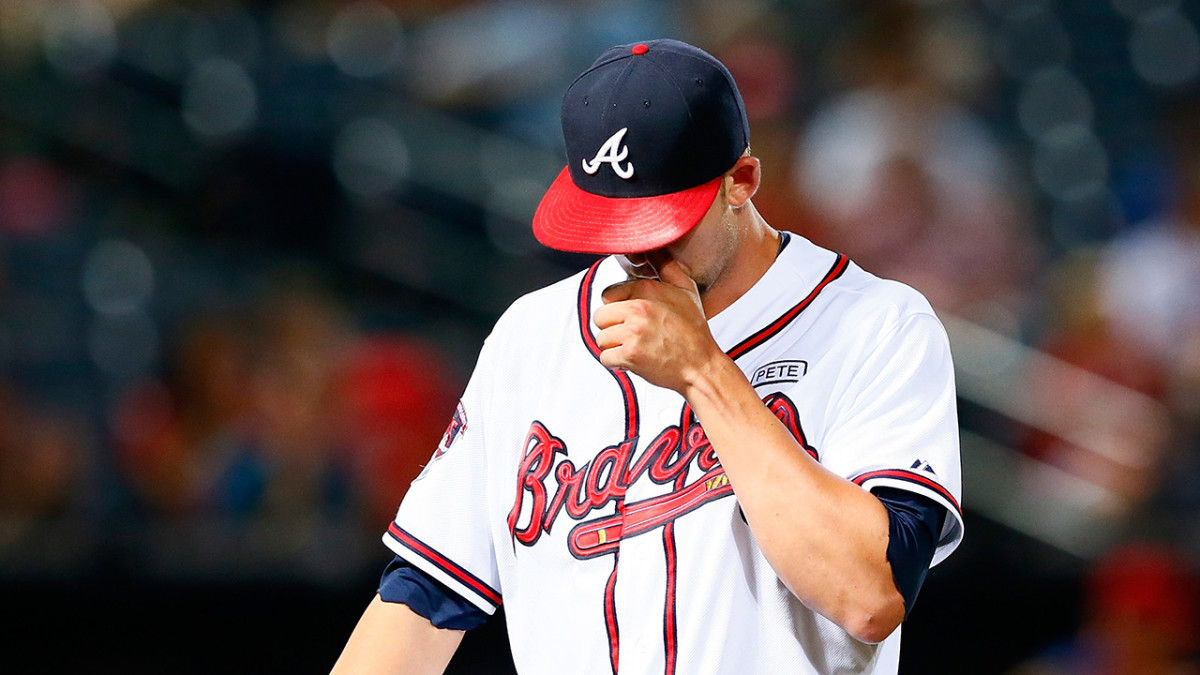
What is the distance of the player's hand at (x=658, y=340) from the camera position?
1540 millimetres

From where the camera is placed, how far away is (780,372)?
1722 mm

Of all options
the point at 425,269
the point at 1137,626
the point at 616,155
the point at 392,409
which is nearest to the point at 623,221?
the point at 616,155

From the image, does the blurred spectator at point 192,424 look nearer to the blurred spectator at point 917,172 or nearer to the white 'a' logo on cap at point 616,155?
the blurred spectator at point 917,172

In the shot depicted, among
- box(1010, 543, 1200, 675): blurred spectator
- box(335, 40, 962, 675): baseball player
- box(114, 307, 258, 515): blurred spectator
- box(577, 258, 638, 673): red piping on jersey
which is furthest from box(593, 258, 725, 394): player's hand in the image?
box(114, 307, 258, 515): blurred spectator

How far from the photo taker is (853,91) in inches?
211

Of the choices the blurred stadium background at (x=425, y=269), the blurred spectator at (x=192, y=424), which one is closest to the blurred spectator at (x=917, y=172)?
the blurred stadium background at (x=425, y=269)

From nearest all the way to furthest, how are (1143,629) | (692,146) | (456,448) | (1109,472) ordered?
(692,146) < (456,448) < (1143,629) < (1109,472)

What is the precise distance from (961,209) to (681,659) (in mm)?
3637

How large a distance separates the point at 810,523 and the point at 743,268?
46cm

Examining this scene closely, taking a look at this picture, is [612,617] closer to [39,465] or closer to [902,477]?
[902,477]

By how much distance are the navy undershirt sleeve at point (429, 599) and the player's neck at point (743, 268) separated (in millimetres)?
502

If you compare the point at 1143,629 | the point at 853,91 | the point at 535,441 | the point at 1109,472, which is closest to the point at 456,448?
the point at 535,441

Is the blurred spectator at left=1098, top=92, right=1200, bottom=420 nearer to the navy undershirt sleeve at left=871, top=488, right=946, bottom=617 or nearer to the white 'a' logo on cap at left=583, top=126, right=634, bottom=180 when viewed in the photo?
the navy undershirt sleeve at left=871, top=488, right=946, bottom=617

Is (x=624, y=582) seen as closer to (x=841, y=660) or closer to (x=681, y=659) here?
(x=681, y=659)
